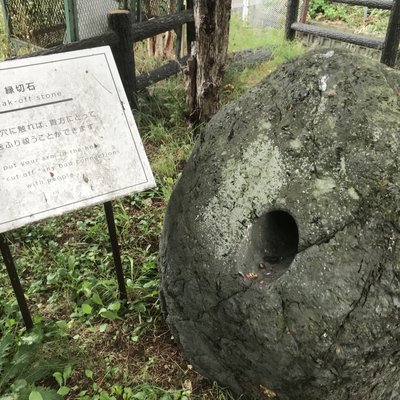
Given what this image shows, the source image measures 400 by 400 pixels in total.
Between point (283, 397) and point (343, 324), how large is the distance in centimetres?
47

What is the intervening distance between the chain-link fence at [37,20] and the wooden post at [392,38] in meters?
4.67

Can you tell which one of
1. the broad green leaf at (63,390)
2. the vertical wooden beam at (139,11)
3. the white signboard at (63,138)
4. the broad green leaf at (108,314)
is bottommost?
the broad green leaf at (108,314)

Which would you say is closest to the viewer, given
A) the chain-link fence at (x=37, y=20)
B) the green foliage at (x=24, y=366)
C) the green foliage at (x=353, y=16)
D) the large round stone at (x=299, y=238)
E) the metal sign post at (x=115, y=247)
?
the large round stone at (x=299, y=238)

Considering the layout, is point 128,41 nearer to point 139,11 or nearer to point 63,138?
point 139,11

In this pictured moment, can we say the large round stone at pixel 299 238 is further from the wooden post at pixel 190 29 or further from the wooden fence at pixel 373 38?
the wooden fence at pixel 373 38

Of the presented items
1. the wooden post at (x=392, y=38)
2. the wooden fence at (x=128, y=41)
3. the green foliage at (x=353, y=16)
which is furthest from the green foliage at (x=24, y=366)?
the green foliage at (x=353, y=16)

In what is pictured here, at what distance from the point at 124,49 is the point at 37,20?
215 centimetres

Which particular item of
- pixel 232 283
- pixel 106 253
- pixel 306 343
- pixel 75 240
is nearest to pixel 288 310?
pixel 306 343

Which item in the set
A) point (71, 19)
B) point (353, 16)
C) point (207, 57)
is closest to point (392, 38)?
point (207, 57)

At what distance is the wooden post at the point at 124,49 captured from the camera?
4.45m

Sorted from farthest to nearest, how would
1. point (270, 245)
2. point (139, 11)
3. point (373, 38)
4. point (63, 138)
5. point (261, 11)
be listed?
1. point (261, 11)
2. point (373, 38)
3. point (139, 11)
4. point (63, 138)
5. point (270, 245)

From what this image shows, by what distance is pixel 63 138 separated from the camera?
2.05 metres

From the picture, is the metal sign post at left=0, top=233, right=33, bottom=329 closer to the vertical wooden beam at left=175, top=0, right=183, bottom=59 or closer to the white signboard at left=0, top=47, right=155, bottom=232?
the white signboard at left=0, top=47, right=155, bottom=232

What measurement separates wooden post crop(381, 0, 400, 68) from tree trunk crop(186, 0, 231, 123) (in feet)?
11.1
